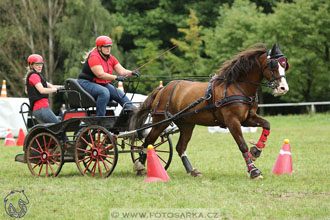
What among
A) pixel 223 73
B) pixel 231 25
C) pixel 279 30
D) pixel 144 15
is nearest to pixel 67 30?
pixel 144 15

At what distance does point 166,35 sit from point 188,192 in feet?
114

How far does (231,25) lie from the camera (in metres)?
33.1

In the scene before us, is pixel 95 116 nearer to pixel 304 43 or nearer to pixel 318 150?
pixel 318 150

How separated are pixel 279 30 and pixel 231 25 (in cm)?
409

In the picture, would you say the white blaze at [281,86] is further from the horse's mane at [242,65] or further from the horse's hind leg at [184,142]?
the horse's hind leg at [184,142]

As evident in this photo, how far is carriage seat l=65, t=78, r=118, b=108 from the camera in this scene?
8727 mm

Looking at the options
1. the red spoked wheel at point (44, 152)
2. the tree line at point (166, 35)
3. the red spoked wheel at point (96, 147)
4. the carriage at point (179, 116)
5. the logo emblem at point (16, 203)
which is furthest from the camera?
the tree line at point (166, 35)

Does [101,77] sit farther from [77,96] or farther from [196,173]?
[196,173]

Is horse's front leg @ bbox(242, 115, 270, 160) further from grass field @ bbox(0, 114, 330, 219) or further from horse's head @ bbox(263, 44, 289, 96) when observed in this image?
horse's head @ bbox(263, 44, 289, 96)

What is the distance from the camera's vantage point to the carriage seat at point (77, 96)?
8.73 metres

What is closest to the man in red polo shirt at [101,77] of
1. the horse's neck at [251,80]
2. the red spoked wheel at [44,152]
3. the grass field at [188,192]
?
the red spoked wheel at [44,152]

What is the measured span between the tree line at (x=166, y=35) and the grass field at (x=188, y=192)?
19599 millimetres

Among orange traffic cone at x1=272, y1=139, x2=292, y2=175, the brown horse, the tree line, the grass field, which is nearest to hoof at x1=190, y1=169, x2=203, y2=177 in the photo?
the brown horse

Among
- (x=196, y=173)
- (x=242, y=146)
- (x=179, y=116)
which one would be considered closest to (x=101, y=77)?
(x=179, y=116)
